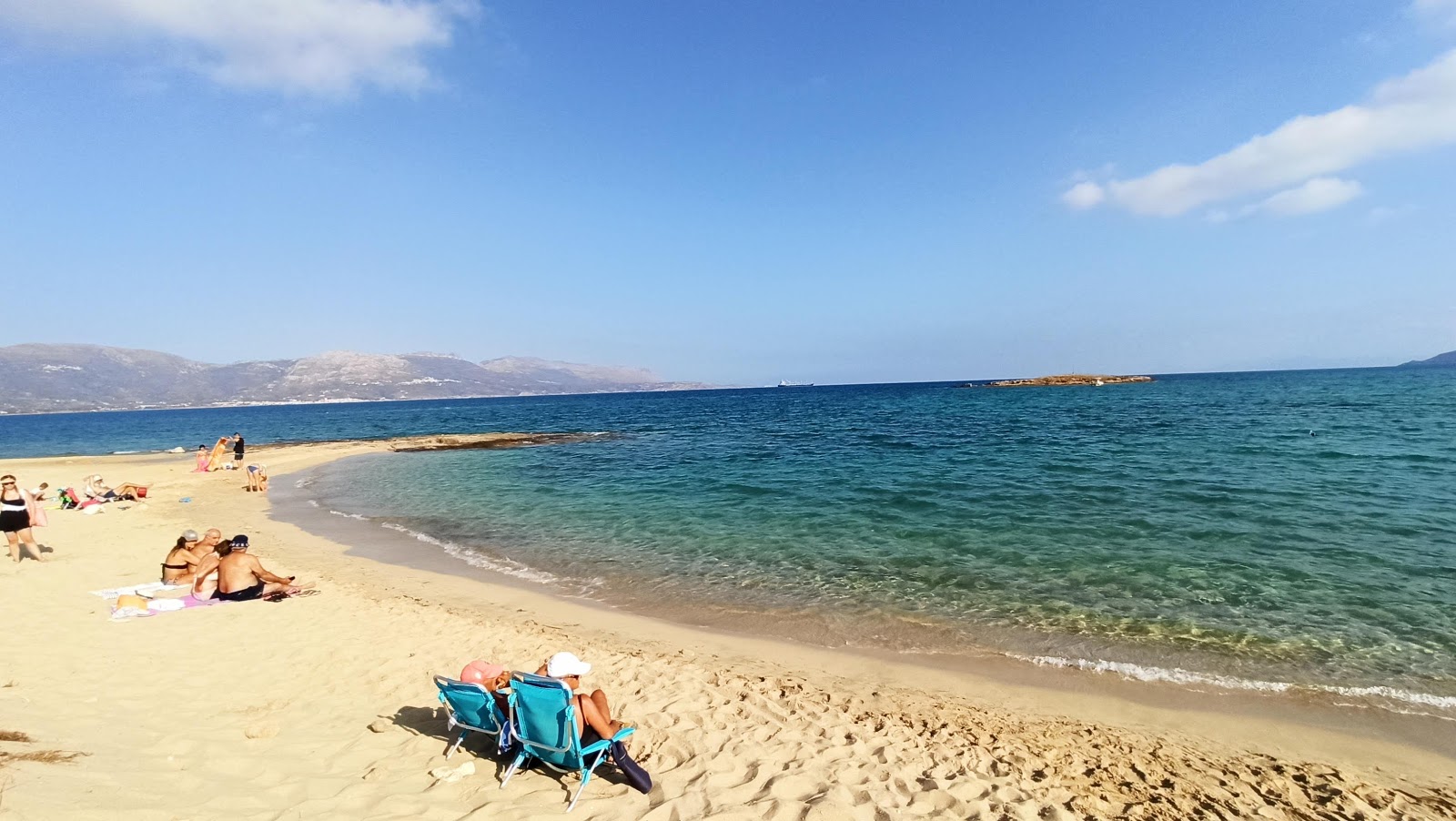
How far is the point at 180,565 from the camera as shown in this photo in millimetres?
11289

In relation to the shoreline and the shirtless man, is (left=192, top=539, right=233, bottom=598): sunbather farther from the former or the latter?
the shoreline

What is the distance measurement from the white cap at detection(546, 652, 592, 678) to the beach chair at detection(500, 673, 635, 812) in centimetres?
12

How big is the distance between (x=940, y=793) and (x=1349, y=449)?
2957cm

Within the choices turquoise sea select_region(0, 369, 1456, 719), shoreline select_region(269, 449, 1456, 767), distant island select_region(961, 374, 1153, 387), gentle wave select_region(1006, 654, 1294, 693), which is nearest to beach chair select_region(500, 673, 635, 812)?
shoreline select_region(269, 449, 1456, 767)

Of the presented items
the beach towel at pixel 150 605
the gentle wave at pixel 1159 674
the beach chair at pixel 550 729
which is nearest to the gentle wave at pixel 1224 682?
the gentle wave at pixel 1159 674

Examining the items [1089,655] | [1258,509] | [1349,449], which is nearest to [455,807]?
[1089,655]

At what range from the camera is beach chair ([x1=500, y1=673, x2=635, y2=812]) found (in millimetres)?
5273

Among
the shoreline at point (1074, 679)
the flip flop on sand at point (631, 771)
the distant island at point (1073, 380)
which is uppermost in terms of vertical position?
the distant island at point (1073, 380)

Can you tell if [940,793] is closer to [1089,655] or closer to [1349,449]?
[1089,655]

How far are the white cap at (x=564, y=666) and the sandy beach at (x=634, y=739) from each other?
2.98ft

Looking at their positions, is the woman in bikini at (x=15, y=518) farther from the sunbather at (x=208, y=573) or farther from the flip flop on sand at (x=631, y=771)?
the flip flop on sand at (x=631, y=771)

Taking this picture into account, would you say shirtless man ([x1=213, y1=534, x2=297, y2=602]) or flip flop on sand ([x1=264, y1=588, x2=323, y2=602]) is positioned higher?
shirtless man ([x1=213, y1=534, x2=297, y2=602])

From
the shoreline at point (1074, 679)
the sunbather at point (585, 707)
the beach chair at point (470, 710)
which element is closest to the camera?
the sunbather at point (585, 707)

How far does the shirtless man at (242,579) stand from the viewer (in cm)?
1048
